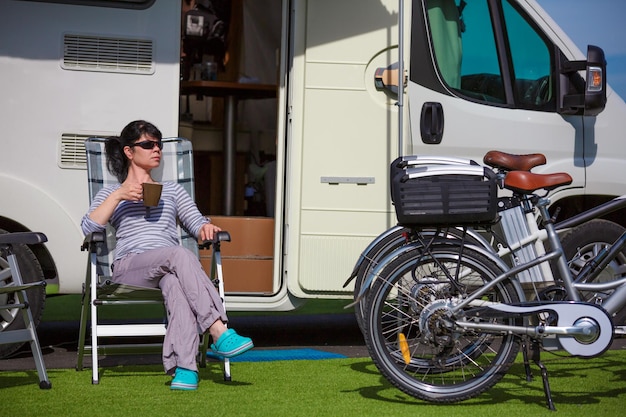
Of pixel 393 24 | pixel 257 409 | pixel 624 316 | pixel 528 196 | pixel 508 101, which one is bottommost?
pixel 257 409

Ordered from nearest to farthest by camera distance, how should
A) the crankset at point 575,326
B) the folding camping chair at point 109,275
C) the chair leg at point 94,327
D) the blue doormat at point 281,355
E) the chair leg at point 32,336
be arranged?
the crankset at point 575,326 → the chair leg at point 32,336 → the chair leg at point 94,327 → the folding camping chair at point 109,275 → the blue doormat at point 281,355

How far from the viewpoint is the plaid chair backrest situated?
5.53 m

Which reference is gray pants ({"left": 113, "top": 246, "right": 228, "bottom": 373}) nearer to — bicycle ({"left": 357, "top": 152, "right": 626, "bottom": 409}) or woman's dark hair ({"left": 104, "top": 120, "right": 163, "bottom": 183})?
woman's dark hair ({"left": 104, "top": 120, "right": 163, "bottom": 183})

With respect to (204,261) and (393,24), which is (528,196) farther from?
(204,261)

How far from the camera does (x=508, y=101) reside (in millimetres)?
6246

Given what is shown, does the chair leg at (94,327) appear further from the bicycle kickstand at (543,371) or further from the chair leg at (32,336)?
the bicycle kickstand at (543,371)

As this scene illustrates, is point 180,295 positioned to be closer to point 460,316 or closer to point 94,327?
point 94,327

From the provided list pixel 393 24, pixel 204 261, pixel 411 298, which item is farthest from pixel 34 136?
pixel 411 298

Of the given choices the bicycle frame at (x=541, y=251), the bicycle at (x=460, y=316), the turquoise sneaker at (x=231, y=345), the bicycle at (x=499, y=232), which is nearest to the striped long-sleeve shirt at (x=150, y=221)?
the turquoise sneaker at (x=231, y=345)

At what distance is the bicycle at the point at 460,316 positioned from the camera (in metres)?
4.23

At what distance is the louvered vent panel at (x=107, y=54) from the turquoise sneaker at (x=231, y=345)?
1848 mm

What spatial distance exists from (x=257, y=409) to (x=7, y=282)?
2159mm

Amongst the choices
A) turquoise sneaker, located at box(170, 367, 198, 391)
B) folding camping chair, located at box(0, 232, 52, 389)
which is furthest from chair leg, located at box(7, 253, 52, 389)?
turquoise sneaker, located at box(170, 367, 198, 391)

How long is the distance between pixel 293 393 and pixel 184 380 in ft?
1.59
